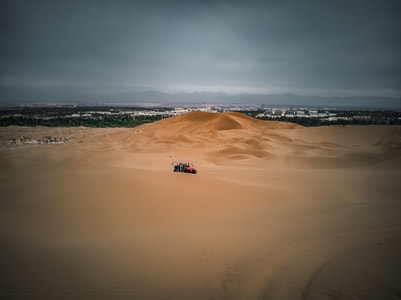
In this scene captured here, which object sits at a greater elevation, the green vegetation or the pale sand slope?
the green vegetation

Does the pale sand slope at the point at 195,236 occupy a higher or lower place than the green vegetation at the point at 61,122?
lower

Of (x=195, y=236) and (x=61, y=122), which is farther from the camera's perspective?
(x=61, y=122)

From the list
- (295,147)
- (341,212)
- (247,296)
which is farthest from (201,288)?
(295,147)

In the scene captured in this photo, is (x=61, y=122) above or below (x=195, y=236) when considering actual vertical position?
above

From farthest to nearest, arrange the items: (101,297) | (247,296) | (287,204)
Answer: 1. (287,204)
2. (247,296)
3. (101,297)

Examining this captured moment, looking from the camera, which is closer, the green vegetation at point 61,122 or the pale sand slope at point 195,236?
the pale sand slope at point 195,236

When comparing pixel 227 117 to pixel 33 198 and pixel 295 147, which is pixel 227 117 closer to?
pixel 295 147

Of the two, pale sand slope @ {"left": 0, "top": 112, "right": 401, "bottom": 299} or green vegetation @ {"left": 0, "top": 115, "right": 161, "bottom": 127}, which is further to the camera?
green vegetation @ {"left": 0, "top": 115, "right": 161, "bottom": 127}

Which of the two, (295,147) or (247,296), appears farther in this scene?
(295,147)
